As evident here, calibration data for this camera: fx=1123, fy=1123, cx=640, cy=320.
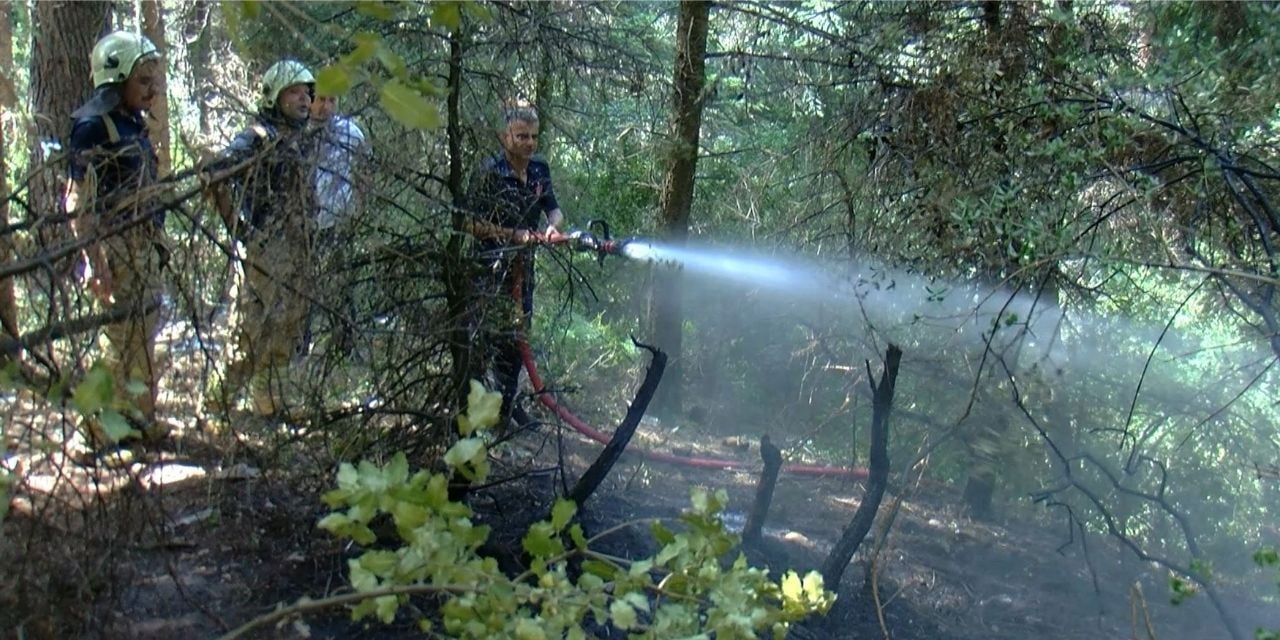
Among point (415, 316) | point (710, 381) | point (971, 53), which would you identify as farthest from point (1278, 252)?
point (710, 381)

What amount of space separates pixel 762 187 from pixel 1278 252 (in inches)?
179

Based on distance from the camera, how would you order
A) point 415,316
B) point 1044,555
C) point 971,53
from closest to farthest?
point 415,316 → point 971,53 → point 1044,555

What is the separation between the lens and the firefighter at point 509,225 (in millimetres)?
4652

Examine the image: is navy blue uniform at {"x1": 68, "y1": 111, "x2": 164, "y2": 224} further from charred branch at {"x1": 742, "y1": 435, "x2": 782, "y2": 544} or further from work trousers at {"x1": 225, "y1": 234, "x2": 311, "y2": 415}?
charred branch at {"x1": 742, "y1": 435, "x2": 782, "y2": 544}

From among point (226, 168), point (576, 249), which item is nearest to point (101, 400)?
point (226, 168)

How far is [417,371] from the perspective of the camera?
4582mm

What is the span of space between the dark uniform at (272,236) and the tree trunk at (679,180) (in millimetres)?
5253

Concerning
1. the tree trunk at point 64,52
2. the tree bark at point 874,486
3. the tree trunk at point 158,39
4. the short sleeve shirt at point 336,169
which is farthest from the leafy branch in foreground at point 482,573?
the tree trunk at point 158,39

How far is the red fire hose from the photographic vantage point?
16.0 feet

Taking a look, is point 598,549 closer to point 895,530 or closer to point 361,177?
point 361,177

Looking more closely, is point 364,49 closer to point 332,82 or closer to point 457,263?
point 332,82

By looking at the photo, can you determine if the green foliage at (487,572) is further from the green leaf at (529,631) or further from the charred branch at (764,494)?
the charred branch at (764,494)

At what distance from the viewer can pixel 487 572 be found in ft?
7.54

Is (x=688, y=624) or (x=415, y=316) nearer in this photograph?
(x=688, y=624)
